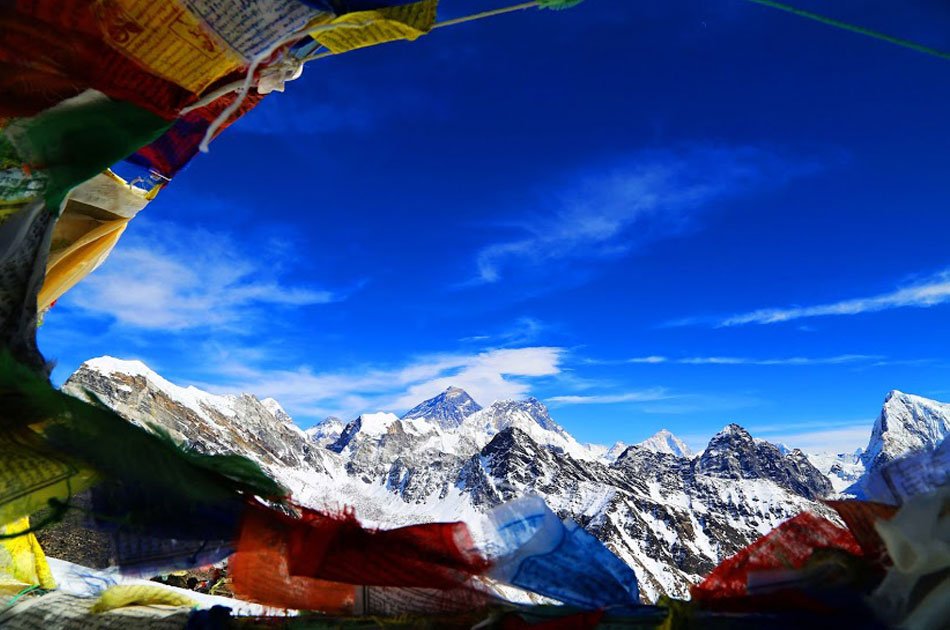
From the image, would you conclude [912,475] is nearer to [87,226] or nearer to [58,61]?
[58,61]

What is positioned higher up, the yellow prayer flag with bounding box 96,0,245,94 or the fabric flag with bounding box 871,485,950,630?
the yellow prayer flag with bounding box 96,0,245,94

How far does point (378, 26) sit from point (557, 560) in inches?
119

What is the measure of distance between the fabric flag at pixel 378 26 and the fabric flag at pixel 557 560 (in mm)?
2816

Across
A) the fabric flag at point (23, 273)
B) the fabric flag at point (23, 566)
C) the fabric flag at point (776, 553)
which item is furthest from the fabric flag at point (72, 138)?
the fabric flag at point (776, 553)

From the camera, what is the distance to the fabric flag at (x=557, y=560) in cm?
185

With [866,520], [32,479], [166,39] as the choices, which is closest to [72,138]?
[166,39]

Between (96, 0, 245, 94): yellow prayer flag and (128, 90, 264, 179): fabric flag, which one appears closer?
(96, 0, 245, 94): yellow prayer flag

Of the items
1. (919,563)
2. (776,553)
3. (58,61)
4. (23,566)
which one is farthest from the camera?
(58,61)

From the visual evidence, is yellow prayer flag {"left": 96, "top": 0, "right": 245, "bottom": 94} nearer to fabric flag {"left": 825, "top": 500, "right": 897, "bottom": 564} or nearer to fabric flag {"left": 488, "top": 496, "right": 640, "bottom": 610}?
fabric flag {"left": 488, "top": 496, "right": 640, "bottom": 610}

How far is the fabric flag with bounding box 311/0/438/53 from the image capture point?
→ 11.6 ft

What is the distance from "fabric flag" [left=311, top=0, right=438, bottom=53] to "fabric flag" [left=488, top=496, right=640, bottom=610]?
111 inches

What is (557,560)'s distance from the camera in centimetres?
188

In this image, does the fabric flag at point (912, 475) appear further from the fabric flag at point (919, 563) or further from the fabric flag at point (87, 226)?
the fabric flag at point (87, 226)

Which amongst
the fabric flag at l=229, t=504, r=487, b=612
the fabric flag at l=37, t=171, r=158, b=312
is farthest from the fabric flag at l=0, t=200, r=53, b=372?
the fabric flag at l=229, t=504, r=487, b=612
